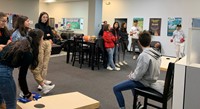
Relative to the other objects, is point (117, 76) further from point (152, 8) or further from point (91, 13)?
point (152, 8)

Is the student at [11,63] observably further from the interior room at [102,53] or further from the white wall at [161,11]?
the white wall at [161,11]

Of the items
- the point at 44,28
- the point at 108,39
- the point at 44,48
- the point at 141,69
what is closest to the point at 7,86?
the point at 141,69

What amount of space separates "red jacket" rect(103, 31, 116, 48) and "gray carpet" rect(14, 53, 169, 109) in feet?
2.45

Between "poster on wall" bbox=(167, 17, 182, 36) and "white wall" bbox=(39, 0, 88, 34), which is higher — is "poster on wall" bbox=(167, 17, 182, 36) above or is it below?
below

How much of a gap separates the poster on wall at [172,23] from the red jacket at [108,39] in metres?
4.08

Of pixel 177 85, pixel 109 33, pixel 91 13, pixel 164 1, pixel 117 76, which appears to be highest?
pixel 164 1

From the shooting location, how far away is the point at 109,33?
20.0ft

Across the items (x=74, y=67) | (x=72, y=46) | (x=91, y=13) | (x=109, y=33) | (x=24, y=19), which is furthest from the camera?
(x=91, y=13)

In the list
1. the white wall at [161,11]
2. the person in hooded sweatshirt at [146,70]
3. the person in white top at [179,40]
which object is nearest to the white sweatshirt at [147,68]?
the person in hooded sweatshirt at [146,70]

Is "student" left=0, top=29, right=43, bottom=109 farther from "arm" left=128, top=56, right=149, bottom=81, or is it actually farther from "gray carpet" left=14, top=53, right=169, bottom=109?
"gray carpet" left=14, top=53, right=169, bottom=109

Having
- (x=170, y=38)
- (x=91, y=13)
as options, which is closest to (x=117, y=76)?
(x=91, y=13)

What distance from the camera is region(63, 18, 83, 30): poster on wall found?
1311 centimetres

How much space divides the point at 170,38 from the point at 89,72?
16.2ft

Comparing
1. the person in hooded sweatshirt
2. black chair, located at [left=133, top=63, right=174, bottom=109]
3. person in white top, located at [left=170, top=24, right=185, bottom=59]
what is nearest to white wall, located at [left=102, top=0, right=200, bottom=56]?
person in white top, located at [left=170, top=24, right=185, bottom=59]
